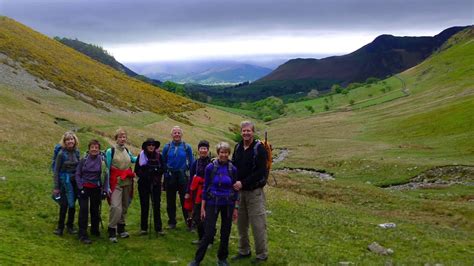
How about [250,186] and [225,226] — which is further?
[250,186]

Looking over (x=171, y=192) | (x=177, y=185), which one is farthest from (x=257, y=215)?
(x=171, y=192)

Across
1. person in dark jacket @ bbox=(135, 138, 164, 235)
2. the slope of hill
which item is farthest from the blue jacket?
the slope of hill

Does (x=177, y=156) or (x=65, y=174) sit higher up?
(x=177, y=156)

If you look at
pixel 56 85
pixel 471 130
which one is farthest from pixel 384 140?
pixel 56 85

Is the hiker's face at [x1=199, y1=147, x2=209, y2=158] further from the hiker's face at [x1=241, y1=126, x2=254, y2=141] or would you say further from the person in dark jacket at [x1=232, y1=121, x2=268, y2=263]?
the hiker's face at [x1=241, y1=126, x2=254, y2=141]

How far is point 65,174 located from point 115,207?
6.59 ft

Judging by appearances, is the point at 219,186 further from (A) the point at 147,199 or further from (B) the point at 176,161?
(A) the point at 147,199

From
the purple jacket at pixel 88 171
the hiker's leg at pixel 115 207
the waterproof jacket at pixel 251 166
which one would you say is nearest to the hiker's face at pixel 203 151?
the waterproof jacket at pixel 251 166

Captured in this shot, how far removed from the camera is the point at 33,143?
112 feet

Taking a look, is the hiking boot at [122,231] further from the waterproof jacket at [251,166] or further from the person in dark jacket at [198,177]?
the waterproof jacket at [251,166]

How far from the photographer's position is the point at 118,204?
1648 cm

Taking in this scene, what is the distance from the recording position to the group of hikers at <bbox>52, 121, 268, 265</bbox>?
14.0 m

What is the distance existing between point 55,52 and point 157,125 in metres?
41.6

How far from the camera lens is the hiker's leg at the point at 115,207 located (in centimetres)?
1622
